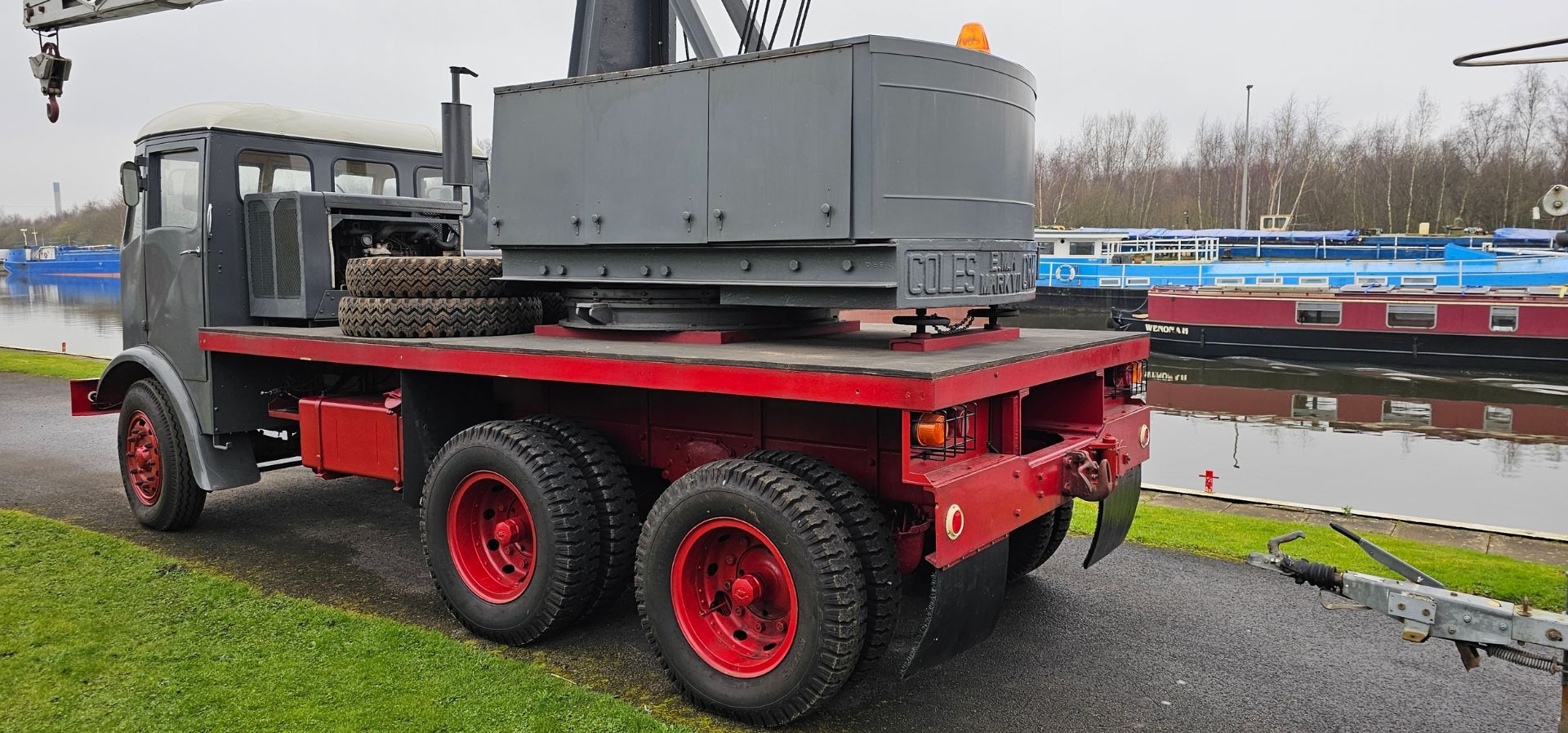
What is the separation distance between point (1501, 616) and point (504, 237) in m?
4.75

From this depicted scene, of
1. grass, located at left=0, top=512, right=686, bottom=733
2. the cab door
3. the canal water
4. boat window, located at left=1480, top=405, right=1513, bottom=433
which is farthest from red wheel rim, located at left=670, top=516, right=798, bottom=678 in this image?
boat window, located at left=1480, top=405, right=1513, bottom=433

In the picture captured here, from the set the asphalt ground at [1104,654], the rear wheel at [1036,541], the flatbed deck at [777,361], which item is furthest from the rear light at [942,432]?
the rear wheel at [1036,541]

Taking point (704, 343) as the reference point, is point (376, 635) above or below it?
below

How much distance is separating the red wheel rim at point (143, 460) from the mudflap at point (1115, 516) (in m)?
6.07

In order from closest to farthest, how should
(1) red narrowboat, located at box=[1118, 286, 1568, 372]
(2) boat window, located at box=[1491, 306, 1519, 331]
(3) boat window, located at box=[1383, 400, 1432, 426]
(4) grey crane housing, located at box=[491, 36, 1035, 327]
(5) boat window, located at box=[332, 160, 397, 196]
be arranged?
(4) grey crane housing, located at box=[491, 36, 1035, 327], (5) boat window, located at box=[332, 160, 397, 196], (3) boat window, located at box=[1383, 400, 1432, 426], (1) red narrowboat, located at box=[1118, 286, 1568, 372], (2) boat window, located at box=[1491, 306, 1519, 331]

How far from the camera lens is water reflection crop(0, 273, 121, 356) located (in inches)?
1159

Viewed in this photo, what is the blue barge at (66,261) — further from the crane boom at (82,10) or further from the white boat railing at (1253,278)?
the crane boom at (82,10)

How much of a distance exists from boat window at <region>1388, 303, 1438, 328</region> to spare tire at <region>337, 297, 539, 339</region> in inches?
1025

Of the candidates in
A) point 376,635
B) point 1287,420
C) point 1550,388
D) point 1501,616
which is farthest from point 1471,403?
point 376,635

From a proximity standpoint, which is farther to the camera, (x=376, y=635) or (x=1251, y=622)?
(x=1251, y=622)

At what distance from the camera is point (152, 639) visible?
5266mm

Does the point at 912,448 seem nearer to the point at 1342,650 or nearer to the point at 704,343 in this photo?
the point at 704,343

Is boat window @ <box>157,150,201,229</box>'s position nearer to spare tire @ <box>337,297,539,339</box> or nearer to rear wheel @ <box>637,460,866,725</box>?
spare tire @ <box>337,297,539,339</box>

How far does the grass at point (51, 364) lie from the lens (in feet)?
56.6
